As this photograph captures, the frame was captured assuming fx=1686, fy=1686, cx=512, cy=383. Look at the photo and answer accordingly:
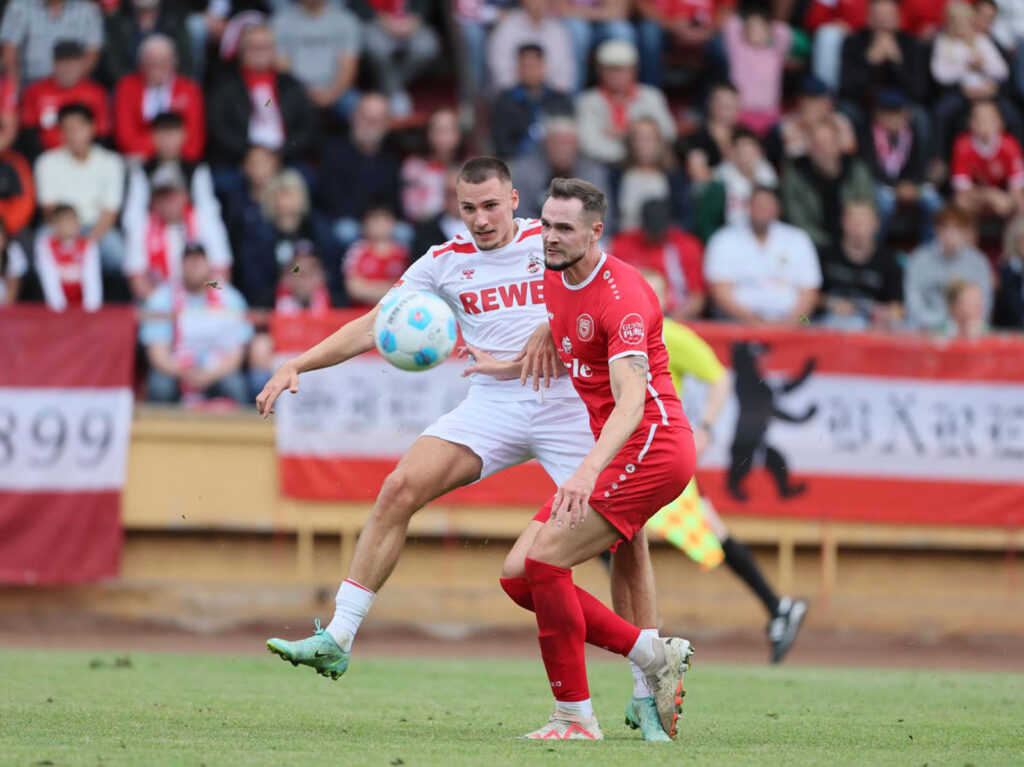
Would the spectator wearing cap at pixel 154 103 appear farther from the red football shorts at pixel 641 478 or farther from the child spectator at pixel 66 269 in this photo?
the red football shorts at pixel 641 478

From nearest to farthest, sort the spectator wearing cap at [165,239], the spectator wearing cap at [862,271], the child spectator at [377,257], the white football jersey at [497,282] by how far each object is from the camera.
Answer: the white football jersey at [497,282]
the spectator wearing cap at [165,239]
the child spectator at [377,257]
the spectator wearing cap at [862,271]

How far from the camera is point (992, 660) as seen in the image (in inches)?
511

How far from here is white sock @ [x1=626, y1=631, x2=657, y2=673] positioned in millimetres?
7219

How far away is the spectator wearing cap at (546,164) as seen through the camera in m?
14.7

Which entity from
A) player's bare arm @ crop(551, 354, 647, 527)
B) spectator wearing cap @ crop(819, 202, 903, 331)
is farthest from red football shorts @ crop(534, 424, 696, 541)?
spectator wearing cap @ crop(819, 202, 903, 331)

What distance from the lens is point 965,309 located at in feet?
46.5

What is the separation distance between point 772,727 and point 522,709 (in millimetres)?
1387

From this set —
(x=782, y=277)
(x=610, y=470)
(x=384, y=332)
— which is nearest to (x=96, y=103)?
(x=782, y=277)

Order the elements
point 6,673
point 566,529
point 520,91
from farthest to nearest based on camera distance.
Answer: point 520,91 → point 6,673 → point 566,529

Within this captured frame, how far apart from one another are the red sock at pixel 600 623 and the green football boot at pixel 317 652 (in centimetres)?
82

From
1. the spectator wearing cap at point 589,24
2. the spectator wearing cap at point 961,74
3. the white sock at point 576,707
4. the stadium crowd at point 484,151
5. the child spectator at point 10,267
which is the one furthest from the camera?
the spectator wearing cap at point 961,74

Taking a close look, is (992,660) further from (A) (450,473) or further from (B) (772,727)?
(A) (450,473)

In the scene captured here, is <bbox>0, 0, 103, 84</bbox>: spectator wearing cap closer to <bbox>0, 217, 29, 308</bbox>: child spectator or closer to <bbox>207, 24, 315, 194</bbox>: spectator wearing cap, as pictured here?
<bbox>207, 24, 315, 194</bbox>: spectator wearing cap

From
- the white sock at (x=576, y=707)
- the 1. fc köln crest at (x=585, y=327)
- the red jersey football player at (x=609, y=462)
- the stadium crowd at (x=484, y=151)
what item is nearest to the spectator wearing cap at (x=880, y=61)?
the stadium crowd at (x=484, y=151)
